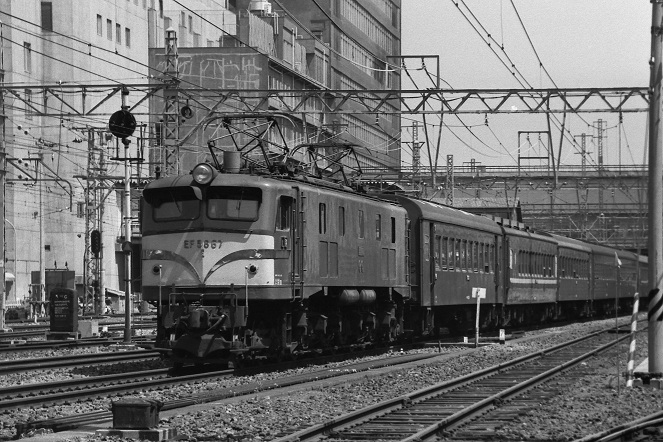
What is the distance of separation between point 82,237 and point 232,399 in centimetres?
6423

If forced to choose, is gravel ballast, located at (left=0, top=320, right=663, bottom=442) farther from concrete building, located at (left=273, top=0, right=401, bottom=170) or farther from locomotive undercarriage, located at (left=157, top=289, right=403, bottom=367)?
concrete building, located at (left=273, top=0, right=401, bottom=170)

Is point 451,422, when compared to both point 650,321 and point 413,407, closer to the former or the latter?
point 413,407

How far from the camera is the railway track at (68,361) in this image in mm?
22764

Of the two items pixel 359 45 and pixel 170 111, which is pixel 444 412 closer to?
pixel 170 111

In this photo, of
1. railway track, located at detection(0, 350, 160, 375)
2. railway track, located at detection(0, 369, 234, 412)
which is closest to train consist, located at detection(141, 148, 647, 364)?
railway track, located at detection(0, 369, 234, 412)

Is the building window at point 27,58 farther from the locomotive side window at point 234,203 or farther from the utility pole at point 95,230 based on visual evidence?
the locomotive side window at point 234,203

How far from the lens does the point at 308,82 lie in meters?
85.9

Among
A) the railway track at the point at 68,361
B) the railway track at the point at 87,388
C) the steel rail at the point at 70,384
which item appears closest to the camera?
the railway track at the point at 87,388

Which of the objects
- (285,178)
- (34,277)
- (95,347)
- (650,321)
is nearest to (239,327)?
(285,178)

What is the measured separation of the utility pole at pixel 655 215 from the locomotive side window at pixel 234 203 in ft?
20.9

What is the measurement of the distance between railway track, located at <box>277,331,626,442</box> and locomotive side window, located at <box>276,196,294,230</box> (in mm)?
4012

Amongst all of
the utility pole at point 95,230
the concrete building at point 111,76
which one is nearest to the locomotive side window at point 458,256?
the utility pole at point 95,230

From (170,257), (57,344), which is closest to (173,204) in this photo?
(170,257)

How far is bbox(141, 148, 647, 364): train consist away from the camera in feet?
66.7
